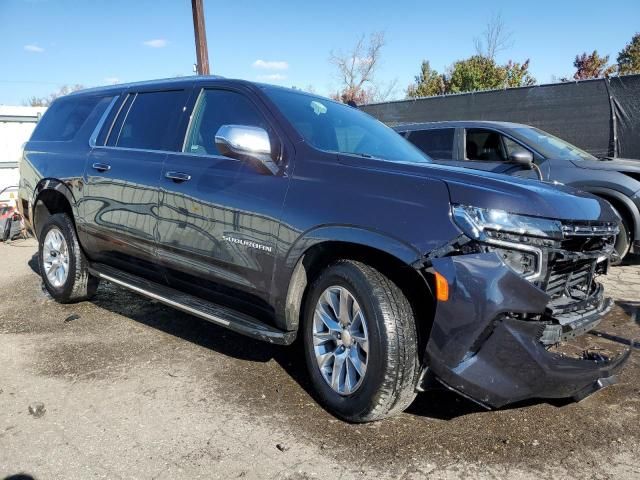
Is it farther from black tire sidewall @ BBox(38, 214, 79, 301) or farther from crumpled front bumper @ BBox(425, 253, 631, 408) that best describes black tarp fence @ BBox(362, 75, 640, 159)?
black tire sidewall @ BBox(38, 214, 79, 301)

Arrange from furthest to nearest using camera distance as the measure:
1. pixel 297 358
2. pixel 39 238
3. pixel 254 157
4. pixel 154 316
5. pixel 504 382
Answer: pixel 39 238, pixel 154 316, pixel 297 358, pixel 254 157, pixel 504 382

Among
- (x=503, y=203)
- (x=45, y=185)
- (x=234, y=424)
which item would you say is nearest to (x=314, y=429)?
(x=234, y=424)

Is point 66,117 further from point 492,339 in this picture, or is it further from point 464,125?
point 464,125

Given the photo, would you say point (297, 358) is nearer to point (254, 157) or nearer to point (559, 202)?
point (254, 157)

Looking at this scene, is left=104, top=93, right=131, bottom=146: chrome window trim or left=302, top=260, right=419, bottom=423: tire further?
left=104, top=93, right=131, bottom=146: chrome window trim

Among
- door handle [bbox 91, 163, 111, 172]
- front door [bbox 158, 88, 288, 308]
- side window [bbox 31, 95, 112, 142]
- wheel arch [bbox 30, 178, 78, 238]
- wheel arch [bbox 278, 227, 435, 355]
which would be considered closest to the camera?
wheel arch [bbox 278, 227, 435, 355]

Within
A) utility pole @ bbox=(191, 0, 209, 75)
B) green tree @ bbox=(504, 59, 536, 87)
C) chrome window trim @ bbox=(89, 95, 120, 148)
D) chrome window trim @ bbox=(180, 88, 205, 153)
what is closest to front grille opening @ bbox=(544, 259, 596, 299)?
chrome window trim @ bbox=(180, 88, 205, 153)

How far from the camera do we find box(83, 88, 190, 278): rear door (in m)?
4.03

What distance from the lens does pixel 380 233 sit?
107 inches

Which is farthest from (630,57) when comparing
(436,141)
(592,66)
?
(436,141)

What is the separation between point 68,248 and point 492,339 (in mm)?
4029

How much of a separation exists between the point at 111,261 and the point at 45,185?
1.17 meters

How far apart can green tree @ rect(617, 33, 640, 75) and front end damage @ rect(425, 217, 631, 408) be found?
34789mm

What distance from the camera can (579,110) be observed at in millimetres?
10156
